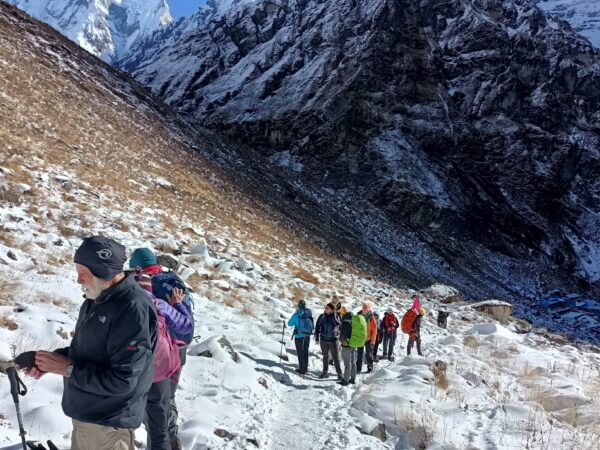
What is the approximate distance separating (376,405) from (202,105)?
7962 centimetres

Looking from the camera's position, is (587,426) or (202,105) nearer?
(587,426)

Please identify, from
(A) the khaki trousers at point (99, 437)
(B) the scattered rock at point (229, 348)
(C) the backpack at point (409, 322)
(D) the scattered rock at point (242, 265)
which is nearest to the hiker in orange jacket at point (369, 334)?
(C) the backpack at point (409, 322)

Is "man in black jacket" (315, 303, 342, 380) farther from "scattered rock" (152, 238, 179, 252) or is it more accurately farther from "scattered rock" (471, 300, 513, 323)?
"scattered rock" (471, 300, 513, 323)

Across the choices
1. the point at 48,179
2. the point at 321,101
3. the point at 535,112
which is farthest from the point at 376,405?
the point at 535,112

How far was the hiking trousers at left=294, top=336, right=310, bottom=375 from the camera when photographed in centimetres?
998

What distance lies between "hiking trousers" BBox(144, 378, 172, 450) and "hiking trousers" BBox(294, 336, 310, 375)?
5673mm

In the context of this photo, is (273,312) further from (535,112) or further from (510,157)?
(535,112)

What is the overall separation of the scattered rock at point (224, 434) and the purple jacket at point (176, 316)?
2.04 m

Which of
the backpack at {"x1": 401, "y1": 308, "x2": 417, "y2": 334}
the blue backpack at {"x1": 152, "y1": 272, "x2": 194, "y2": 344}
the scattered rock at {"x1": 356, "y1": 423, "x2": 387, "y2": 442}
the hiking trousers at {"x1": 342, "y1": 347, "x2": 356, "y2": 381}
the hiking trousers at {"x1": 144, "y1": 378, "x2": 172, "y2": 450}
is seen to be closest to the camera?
the hiking trousers at {"x1": 144, "y1": 378, "x2": 172, "y2": 450}

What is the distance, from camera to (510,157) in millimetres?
75312

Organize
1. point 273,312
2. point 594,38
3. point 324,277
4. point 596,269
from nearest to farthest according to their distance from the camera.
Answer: point 273,312 < point 324,277 < point 596,269 < point 594,38

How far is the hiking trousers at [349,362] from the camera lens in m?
9.73

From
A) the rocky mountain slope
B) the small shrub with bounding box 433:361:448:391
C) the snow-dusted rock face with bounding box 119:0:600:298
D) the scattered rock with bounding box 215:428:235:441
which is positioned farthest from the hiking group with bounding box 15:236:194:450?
the snow-dusted rock face with bounding box 119:0:600:298

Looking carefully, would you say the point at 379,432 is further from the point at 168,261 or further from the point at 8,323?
the point at 168,261
